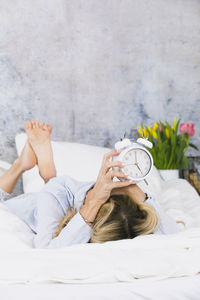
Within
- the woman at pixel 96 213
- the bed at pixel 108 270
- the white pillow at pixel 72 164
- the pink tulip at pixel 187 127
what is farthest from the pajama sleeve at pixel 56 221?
the pink tulip at pixel 187 127

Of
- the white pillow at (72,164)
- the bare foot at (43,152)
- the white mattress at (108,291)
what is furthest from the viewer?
the white pillow at (72,164)

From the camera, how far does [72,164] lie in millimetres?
1878

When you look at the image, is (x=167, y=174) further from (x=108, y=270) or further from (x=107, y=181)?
(x=108, y=270)

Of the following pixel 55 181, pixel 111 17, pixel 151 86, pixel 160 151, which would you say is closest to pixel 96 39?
pixel 111 17

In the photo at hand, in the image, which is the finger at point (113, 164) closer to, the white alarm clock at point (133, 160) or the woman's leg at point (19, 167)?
the white alarm clock at point (133, 160)

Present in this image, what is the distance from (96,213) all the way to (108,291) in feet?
1.12

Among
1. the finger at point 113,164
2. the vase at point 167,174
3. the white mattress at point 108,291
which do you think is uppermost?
the finger at point 113,164

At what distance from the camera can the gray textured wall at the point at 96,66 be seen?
217 cm

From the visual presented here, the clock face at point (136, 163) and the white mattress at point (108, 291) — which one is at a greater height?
the clock face at point (136, 163)

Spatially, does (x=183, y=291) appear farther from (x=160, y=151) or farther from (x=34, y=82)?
(x=34, y=82)

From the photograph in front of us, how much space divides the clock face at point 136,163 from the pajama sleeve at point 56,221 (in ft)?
0.65

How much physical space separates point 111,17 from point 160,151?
2.91 ft

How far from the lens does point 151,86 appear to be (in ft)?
7.85

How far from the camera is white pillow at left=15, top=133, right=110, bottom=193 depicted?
1.83 m
